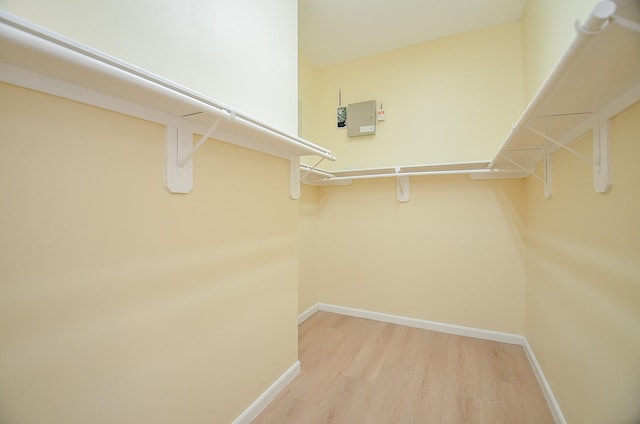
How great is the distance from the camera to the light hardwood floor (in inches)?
55.2

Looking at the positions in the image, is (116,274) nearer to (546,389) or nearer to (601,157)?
(601,157)

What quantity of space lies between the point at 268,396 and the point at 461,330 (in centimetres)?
170

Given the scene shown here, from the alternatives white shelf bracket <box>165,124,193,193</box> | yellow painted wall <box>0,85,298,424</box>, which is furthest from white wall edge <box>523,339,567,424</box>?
white shelf bracket <box>165,124,193,193</box>

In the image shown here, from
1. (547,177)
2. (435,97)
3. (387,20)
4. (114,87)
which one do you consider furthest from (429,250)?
(114,87)

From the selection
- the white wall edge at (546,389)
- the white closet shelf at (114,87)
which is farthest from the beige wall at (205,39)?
the white wall edge at (546,389)

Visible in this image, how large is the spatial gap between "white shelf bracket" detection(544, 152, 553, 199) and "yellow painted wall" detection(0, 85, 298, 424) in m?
1.73

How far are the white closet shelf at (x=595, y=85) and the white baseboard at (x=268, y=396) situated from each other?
1.78 metres

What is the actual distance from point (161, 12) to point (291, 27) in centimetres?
95

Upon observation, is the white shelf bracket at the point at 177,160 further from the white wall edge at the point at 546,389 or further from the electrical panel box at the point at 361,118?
the white wall edge at the point at 546,389

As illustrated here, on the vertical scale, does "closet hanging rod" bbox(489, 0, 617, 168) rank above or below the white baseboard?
above

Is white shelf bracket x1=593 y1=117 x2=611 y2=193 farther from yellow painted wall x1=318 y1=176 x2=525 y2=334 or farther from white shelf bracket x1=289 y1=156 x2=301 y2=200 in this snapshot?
white shelf bracket x1=289 y1=156 x2=301 y2=200

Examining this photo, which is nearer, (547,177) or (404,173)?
(547,177)

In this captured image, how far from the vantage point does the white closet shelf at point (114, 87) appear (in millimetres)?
523

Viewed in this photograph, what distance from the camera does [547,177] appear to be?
1564 millimetres
